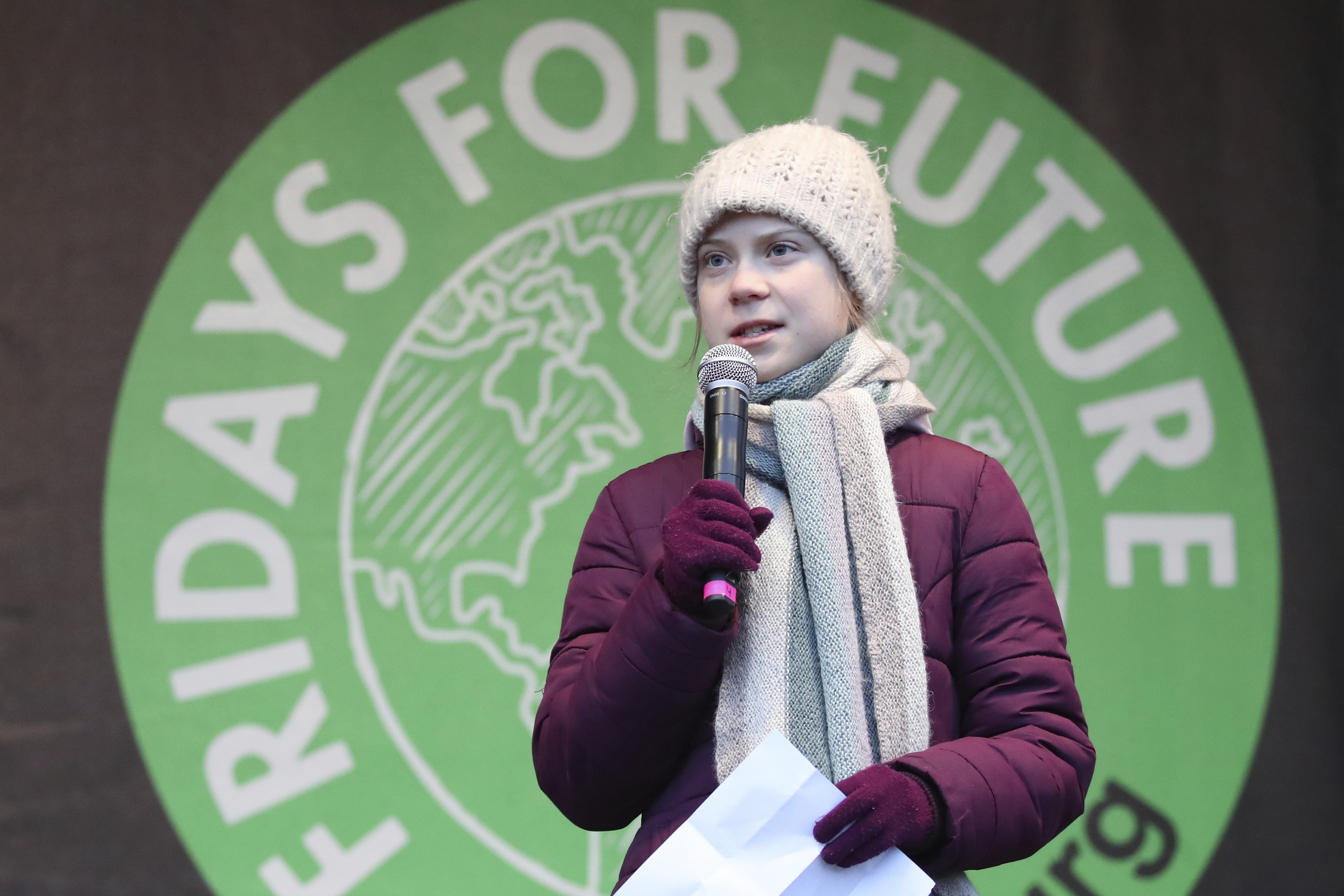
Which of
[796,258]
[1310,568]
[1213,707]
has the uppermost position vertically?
[796,258]

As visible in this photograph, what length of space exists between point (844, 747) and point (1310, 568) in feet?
6.13

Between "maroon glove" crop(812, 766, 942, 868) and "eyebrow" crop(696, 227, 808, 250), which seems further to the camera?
"eyebrow" crop(696, 227, 808, 250)

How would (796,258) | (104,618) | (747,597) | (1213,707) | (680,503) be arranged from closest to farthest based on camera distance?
1. (680,503)
2. (747,597)
3. (796,258)
4. (104,618)
5. (1213,707)

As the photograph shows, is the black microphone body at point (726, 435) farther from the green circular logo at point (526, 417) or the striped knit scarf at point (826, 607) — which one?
the green circular logo at point (526, 417)

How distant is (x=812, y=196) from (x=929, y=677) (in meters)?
0.48

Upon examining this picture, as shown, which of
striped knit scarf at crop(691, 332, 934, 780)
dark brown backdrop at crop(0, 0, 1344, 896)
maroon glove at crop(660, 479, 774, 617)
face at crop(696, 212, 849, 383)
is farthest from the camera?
dark brown backdrop at crop(0, 0, 1344, 896)

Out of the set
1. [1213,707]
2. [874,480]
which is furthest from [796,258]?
[1213,707]

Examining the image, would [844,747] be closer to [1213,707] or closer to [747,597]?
[747,597]

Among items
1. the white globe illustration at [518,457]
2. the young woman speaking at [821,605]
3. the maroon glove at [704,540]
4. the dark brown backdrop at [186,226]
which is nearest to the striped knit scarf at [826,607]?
the young woman speaking at [821,605]

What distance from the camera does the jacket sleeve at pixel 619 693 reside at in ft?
A: 3.21

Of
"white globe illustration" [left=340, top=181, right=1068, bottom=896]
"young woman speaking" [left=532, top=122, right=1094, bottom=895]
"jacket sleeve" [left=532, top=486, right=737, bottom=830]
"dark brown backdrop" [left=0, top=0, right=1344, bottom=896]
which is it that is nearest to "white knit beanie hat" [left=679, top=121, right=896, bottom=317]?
"young woman speaking" [left=532, top=122, right=1094, bottom=895]

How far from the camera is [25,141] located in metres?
2.39

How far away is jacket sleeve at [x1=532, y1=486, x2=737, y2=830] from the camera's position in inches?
38.5

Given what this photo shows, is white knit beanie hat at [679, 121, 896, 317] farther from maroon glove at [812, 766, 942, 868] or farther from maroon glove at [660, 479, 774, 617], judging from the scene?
maroon glove at [812, 766, 942, 868]
